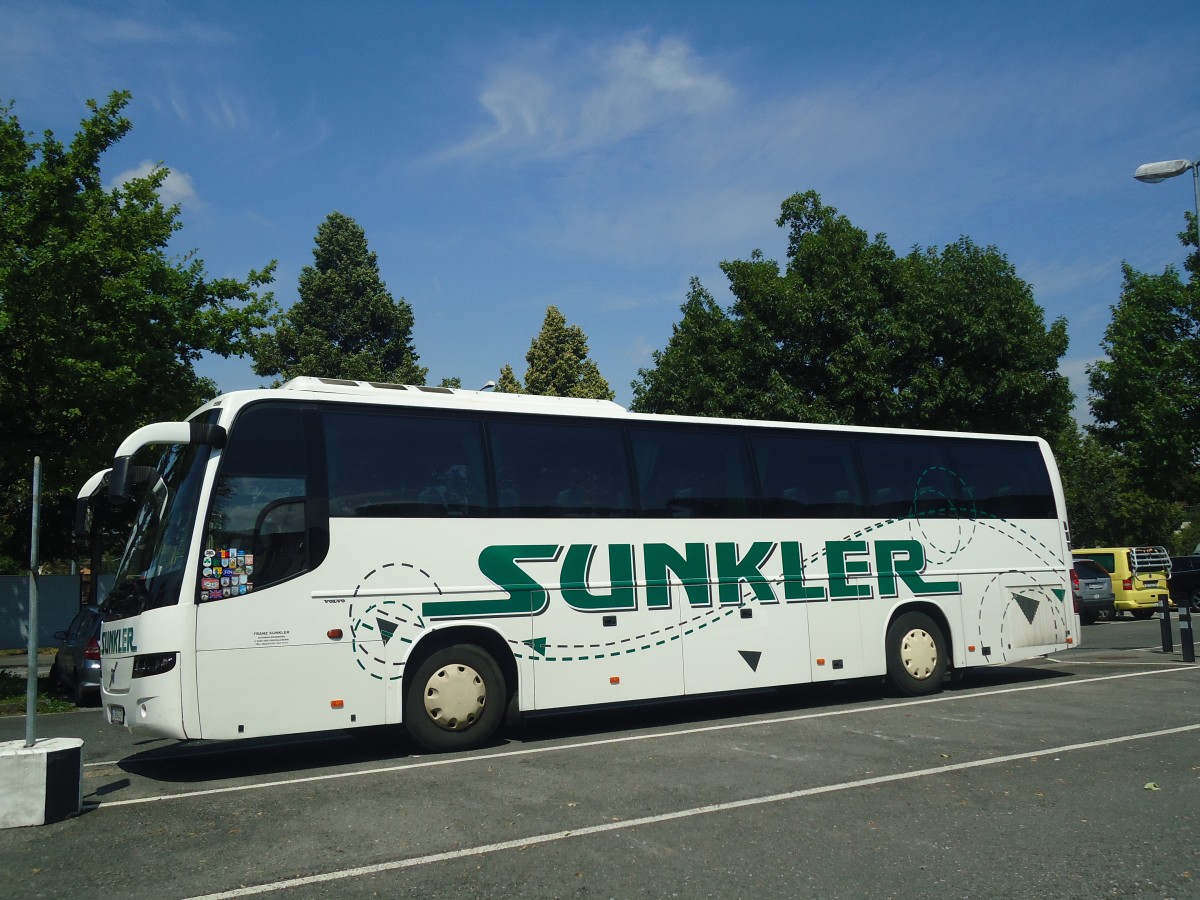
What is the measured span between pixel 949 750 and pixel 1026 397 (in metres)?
17.2

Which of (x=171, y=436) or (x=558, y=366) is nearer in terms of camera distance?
(x=171, y=436)

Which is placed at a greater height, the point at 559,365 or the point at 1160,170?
the point at 559,365

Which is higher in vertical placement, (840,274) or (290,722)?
(840,274)

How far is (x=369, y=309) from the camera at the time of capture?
149 feet

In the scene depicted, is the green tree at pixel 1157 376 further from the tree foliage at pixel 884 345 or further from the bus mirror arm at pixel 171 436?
the bus mirror arm at pixel 171 436

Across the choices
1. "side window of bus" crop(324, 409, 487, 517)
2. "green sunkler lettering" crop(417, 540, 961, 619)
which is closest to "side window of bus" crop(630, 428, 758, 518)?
"green sunkler lettering" crop(417, 540, 961, 619)

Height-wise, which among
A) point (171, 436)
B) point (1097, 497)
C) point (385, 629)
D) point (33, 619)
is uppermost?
point (1097, 497)

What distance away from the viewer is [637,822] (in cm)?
632

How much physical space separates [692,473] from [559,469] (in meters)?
1.70

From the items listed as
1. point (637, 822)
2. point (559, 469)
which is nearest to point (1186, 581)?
point (559, 469)

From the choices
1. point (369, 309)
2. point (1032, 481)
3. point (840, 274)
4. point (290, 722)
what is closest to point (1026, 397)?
point (840, 274)

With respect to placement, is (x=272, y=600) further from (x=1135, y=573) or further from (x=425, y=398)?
(x=1135, y=573)

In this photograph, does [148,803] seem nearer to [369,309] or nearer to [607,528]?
[607,528]

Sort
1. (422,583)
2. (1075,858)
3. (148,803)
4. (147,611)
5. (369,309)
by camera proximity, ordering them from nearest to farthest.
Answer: (1075,858)
(148,803)
(147,611)
(422,583)
(369,309)
